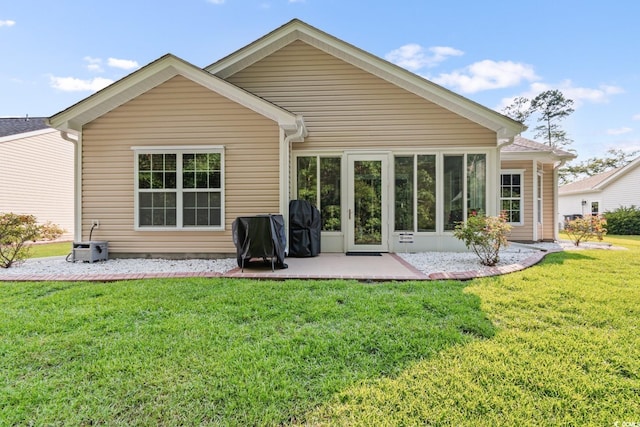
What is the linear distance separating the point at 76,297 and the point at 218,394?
3.25 m

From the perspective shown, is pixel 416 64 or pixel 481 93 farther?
pixel 481 93

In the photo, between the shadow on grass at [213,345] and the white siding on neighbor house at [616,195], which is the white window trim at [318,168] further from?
the white siding on neighbor house at [616,195]

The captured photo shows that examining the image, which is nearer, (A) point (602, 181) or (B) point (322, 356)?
(B) point (322, 356)

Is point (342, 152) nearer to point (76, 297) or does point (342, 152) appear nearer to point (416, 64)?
point (76, 297)

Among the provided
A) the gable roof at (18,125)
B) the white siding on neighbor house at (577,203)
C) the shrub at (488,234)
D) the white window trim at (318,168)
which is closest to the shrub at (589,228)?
the shrub at (488,234)

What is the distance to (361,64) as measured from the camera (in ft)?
25.6

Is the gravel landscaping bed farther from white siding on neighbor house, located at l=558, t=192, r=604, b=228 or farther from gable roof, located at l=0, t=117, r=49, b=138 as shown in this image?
white siding on neighbor house, located at l=558, t=192, r=604, b=228

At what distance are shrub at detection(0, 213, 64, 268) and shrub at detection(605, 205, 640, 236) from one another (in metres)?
25.8

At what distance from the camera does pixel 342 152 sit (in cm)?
787

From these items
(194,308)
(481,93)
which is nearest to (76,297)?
(194,308)

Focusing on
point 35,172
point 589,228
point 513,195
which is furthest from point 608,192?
point 35,172

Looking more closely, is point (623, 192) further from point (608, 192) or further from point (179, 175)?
point (179, 175)

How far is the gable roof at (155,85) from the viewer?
632 centimetres

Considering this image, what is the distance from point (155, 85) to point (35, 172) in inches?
417
